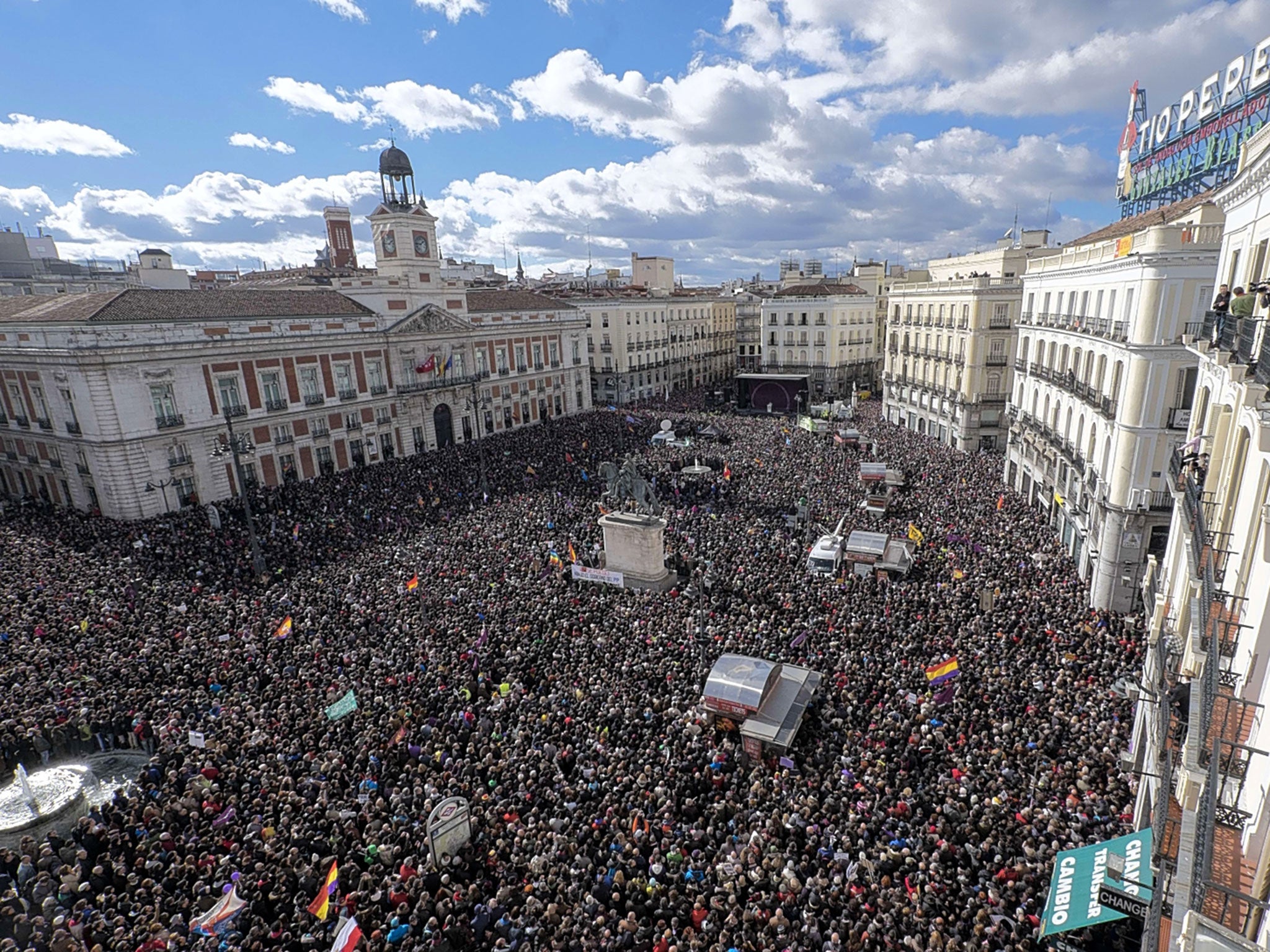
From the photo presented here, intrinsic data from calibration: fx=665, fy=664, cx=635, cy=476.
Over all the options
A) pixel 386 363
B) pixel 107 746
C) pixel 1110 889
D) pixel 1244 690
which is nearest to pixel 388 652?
pixel 107 746

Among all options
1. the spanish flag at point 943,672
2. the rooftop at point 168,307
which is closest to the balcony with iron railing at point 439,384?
the rooftop at point 168,307

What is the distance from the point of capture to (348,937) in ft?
34.7

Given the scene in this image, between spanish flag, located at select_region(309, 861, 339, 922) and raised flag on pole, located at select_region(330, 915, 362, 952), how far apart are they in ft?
1.83

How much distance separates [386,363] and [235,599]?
2612 cm

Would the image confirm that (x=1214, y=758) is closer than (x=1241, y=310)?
Yes

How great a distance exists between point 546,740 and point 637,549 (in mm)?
10041

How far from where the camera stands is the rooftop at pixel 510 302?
57.4 metres

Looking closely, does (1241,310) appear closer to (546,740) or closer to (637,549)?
(546,740)

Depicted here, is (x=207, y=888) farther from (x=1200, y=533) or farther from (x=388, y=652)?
(x=1200, y=533)

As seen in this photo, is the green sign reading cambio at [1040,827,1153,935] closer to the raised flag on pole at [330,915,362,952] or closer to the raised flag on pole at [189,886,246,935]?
the raised flag on pole at [330,915,362,952]

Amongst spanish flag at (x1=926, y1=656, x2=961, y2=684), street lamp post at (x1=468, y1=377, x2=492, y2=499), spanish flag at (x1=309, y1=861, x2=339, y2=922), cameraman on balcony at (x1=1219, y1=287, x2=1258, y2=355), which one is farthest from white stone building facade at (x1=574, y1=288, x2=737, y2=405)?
cameraman on balcony at (x1=1219, y1=287, x2=1258, y2=355)

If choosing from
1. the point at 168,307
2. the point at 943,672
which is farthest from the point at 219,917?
the point at 168,307

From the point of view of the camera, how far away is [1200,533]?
1170 cm

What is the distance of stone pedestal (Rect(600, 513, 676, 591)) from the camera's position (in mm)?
24531
